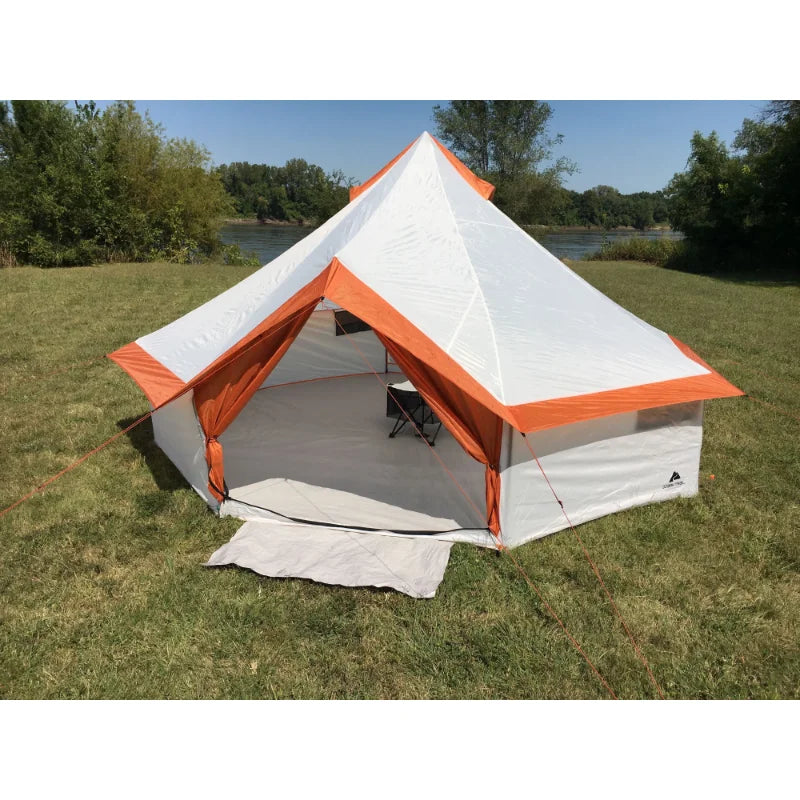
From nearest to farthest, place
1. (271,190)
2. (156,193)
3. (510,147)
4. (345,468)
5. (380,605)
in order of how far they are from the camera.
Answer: (380,605), (345,468), (156,193), (510,147), (271,190)

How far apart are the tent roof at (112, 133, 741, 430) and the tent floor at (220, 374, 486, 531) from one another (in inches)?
37.3

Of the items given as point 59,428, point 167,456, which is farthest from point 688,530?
point 59,428

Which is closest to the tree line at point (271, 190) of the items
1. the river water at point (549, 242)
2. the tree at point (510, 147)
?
the river water at point (549, 242)

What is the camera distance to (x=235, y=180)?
46.3 m

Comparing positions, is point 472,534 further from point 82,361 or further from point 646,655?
point 82,361

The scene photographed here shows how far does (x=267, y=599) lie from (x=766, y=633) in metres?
2.45

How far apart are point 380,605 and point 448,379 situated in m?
1.26

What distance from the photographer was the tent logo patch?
4086mm

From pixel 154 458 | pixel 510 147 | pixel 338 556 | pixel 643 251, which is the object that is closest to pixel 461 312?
pixel 338 556

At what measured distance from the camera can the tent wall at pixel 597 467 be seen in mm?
3553

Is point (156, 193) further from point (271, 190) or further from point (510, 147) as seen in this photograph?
point (271, 190)

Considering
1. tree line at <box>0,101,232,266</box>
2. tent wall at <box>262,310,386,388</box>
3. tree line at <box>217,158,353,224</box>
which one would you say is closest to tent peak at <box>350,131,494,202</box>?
tent wall at <box>262,310,386,388</box>

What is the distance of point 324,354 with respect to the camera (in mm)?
6949

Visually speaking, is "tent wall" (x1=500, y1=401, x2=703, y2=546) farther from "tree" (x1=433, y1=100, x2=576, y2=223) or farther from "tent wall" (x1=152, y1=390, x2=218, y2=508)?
"tree" (x1=433, y1=100, x2=576, y2=223)
